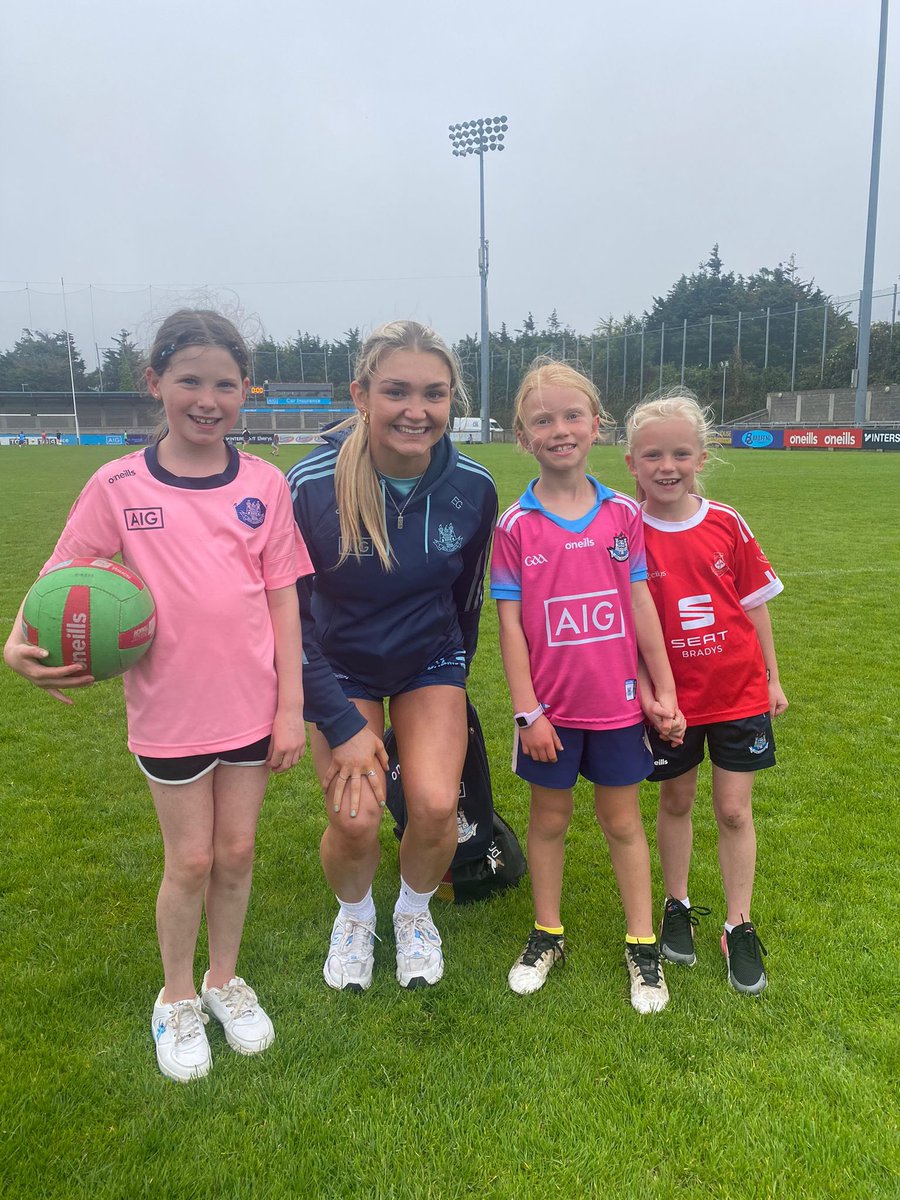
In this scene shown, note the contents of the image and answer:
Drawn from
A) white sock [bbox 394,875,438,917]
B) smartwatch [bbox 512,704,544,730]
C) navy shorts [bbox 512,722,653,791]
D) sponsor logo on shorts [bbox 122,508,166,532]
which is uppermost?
sponsor logo on shorts [bbox 122,508,166,532]

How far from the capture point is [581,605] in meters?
2.59

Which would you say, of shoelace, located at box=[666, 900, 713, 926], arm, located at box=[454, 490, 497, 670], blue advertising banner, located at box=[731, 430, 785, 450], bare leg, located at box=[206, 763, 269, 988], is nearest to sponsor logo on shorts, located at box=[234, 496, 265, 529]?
bare leg, located at box=[206, 763, 269, 988]

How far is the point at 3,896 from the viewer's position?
316 cm

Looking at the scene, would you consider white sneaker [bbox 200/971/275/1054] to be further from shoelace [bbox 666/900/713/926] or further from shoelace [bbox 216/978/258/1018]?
shoelace [bbox 666/900/713/926]

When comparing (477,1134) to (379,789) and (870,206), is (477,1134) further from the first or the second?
(870,206)

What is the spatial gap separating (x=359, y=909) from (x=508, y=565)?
1.29m

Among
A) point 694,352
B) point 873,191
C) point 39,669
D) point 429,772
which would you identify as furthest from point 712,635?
point 694,352

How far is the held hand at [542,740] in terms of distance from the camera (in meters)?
2.57

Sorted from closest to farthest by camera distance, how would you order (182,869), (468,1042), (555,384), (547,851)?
1. (182,869)
2. (468,1042)
3. (555,384)
4. (547,851)

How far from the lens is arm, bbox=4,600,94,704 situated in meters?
2.00

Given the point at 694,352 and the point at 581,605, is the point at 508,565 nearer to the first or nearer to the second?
the point at 581,605

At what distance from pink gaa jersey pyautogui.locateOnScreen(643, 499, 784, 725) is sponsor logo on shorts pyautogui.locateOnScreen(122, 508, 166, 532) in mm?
1567

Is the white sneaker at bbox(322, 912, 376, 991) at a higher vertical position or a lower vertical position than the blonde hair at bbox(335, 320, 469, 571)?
lower

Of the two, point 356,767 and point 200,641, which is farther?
point 356,767
